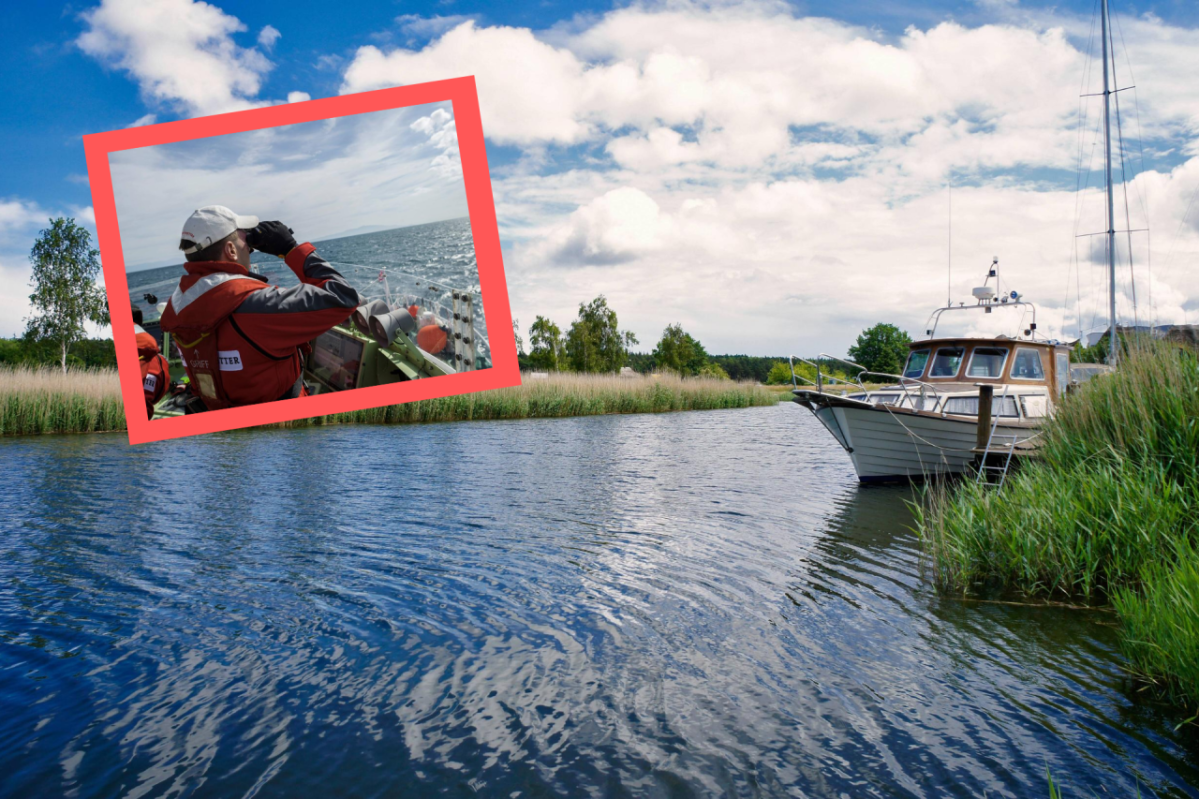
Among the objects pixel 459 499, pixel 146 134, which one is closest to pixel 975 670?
pixel 146 134

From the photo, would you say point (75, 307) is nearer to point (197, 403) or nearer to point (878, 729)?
point (197, 403)

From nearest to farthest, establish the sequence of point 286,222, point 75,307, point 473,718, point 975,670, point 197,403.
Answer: point 197,403 → point 286,222 → point 473,718 → point 975,670 → point 75,307

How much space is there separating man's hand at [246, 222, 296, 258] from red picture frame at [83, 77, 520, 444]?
0.65 metres

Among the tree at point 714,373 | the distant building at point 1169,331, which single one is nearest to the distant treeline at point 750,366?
the tree at point 714,373

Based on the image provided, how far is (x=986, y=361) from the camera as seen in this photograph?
1490 cm

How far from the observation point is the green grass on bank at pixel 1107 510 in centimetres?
620

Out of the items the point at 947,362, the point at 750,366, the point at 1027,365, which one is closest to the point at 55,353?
the point at 947,362

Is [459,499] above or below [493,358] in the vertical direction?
below

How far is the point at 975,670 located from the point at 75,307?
2930cm

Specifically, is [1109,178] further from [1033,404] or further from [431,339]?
[431,339]

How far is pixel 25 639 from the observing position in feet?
18.2

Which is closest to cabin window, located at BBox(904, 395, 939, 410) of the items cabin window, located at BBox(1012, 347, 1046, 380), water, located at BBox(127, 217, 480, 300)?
cabin window, located at BBox(1012, 347, 1046, 380)

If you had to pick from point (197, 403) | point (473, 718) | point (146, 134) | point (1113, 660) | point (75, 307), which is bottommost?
point (1113, 660)

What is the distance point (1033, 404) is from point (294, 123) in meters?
14.5
